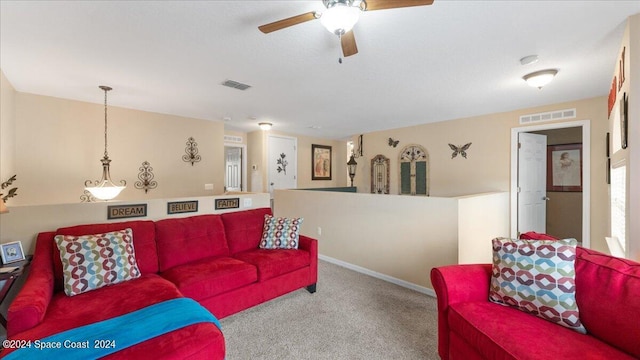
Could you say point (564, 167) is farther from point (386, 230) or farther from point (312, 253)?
point (312, 253)

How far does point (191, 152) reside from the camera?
4945 millimetres

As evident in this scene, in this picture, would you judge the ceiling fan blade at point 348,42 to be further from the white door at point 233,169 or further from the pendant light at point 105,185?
the white door at point 233,169

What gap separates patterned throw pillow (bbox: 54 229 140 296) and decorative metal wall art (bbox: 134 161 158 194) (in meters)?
2.42

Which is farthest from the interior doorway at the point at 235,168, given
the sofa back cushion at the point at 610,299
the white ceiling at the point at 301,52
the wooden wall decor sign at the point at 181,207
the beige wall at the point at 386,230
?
the sofa back cushion at the point at 610,299

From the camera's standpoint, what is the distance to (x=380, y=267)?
3.57 m

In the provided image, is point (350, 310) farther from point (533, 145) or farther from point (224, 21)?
point (533, 145)

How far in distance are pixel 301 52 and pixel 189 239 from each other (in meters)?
2.10

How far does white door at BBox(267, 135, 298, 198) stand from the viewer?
619 cm

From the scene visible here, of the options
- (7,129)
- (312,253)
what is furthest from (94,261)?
(7,129)

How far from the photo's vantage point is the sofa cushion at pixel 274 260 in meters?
2.68

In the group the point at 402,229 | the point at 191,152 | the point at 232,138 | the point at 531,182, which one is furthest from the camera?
the point at 232,138

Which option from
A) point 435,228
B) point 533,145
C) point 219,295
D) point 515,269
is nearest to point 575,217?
point 533,145

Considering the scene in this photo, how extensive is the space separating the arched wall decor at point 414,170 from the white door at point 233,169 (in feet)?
12.2

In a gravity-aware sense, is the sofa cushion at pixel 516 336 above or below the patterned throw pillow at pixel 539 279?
below
